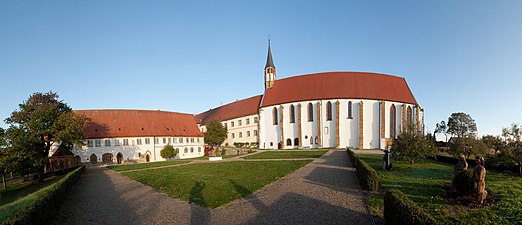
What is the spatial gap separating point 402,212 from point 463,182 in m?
5.02

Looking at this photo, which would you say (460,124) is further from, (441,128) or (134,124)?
(134,124)

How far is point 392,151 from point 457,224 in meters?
13.7

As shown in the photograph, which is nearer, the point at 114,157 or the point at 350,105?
the point at 114,157

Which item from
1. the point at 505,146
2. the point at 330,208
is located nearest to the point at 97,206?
the point at 330,208

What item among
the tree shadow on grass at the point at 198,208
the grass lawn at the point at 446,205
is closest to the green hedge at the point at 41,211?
the tree shadow on grass at the point at 198,208

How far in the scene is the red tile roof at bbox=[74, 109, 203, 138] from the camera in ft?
140

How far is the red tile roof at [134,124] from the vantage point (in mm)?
42719

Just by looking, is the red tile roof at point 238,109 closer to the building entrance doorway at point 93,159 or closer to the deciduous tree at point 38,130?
the building entrance doorway at point 93,159

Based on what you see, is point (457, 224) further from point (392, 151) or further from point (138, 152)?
point (138, 152)

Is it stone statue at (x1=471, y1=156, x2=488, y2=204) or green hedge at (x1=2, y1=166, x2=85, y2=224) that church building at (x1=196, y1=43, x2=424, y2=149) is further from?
green hedge at (x1=2, y1=166, x2=85, y2=224)

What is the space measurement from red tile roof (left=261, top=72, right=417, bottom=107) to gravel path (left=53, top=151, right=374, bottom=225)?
1409 inches

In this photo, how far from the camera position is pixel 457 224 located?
22.2 feet

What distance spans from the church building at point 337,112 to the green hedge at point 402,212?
39230mm

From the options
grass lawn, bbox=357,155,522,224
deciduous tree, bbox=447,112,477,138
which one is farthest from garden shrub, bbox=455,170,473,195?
deciduous tree, bbox=447,112,477,138
